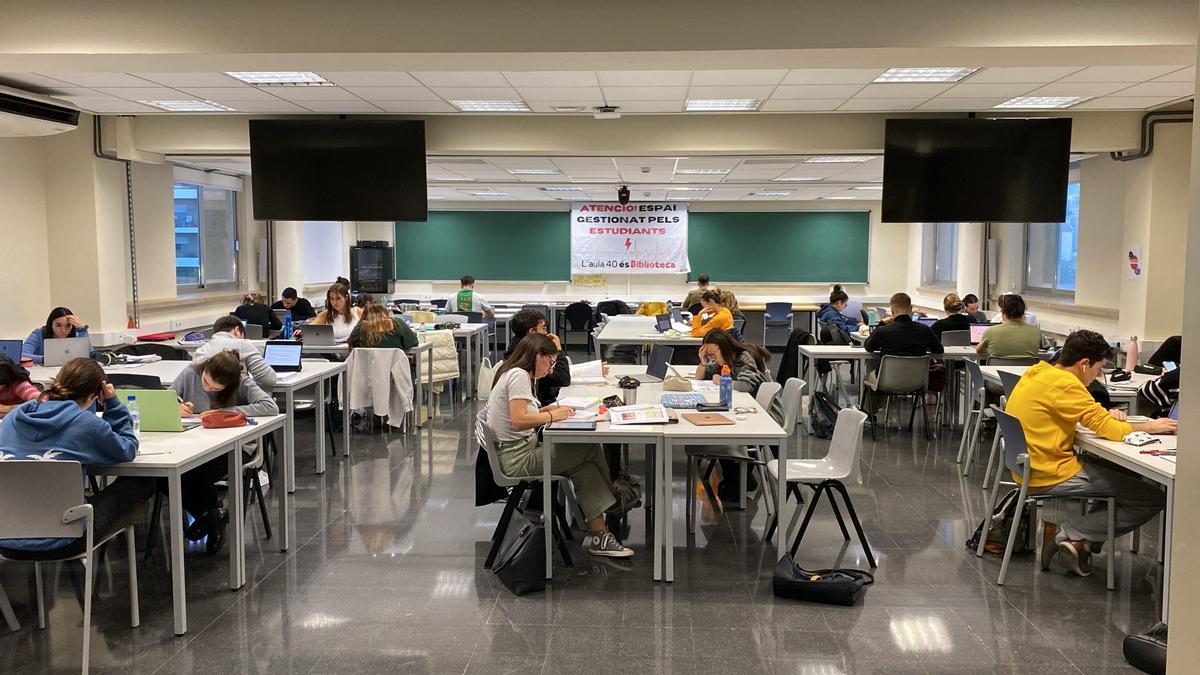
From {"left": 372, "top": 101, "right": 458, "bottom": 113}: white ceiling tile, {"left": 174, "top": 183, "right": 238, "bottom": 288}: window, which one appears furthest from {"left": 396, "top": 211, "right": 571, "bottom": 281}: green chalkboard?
{"left": 372, "top": 101, "right": 458, "bottom": 113}: white ceiling tile

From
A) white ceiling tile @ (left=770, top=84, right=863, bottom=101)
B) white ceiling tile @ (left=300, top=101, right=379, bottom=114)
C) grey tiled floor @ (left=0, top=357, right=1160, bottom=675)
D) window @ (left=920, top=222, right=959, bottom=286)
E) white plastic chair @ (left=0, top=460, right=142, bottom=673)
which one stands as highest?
white ceiling tile @ (left=770, top=84, right=863, bottom=101)

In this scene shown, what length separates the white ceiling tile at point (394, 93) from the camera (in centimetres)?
661

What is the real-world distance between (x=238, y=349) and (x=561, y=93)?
2.96m

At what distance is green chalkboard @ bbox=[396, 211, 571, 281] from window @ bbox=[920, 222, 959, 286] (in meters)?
5.82

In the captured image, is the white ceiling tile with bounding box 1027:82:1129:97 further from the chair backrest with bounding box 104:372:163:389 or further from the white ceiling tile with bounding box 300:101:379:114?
the chair backrest with bounding box 104:372:163:389

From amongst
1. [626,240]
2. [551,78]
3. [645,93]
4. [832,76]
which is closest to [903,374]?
[832,76]

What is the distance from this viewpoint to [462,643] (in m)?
3.54

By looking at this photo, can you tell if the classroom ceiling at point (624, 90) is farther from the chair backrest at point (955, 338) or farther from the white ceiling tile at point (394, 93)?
the chair backrest at point (955, 338)

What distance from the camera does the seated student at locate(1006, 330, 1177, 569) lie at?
4.14 metres

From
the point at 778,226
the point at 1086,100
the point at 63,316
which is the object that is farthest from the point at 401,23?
the point at 778,226

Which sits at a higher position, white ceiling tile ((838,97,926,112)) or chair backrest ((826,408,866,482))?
white ceiling tile ((838,97,926,112))

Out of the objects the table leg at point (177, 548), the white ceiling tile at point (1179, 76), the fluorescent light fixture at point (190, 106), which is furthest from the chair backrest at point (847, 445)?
the fluorescent light fixture at point (190, 106)

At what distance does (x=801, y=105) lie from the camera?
7.36 metres

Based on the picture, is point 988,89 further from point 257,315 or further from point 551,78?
point 257,315
